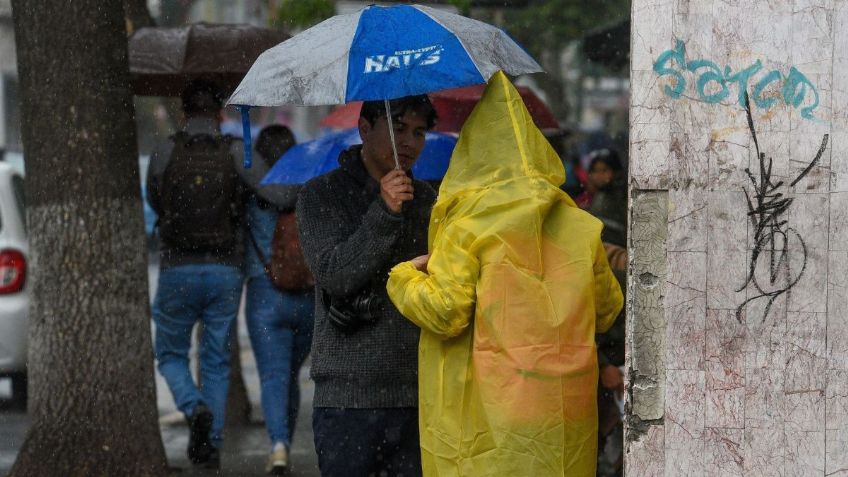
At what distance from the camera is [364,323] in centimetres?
433

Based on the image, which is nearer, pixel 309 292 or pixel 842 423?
pixel 842 423

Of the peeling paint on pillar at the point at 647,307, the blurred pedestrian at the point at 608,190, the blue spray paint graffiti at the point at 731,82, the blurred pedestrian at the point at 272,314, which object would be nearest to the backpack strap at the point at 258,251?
the blurred pedestrian at the point at 272,314

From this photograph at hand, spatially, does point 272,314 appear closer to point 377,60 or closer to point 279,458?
point 279,458

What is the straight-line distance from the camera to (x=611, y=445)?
26.0ft

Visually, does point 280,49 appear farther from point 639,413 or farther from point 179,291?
point 179,291

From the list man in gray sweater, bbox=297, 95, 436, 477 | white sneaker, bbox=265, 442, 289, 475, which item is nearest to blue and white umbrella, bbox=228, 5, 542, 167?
man in gray sweater, bbox=297, 95, 436, 477

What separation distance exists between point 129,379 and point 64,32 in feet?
5.41

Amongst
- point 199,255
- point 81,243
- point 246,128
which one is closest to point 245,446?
point 199,255

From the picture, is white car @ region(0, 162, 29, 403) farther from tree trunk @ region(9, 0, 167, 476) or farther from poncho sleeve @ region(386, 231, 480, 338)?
poncho sleeve @ region(386, 231, 480, 338)

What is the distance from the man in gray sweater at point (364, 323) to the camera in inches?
167

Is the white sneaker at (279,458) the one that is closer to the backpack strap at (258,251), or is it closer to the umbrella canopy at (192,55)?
the backpack strap at (258,251)

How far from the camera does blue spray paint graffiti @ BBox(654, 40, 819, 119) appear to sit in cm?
370

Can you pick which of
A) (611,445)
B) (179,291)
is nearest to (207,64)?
(179,291)

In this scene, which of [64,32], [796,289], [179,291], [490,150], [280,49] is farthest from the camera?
[179,291]
